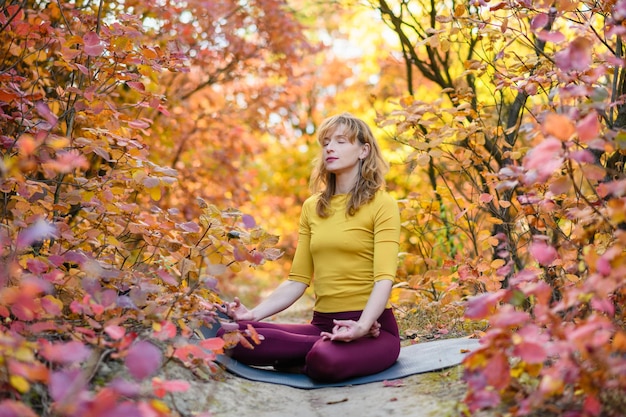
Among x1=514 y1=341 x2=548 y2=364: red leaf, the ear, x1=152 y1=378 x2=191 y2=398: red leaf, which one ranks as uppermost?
the ear

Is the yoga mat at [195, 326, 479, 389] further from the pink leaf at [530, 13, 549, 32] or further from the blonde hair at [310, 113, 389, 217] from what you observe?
the pink leaf at [530, 13, 549, 32]

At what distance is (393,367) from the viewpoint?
285 centimetres

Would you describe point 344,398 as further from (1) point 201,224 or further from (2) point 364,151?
(2) point 364,151

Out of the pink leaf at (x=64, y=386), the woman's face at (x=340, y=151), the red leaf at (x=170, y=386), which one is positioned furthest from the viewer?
the woman's face at (x=340, y=151)

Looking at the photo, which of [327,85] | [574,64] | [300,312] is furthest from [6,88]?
[327,85]

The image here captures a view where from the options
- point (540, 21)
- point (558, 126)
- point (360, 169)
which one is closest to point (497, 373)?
point (558, 126)

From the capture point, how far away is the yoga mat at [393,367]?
2686 millimetres

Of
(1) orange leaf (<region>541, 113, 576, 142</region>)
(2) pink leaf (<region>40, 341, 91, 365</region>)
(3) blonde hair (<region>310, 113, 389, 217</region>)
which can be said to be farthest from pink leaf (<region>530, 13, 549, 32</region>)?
(2) pink leaf (<region>40, 341, 91, 365</region>)

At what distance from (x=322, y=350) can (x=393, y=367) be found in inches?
14.7

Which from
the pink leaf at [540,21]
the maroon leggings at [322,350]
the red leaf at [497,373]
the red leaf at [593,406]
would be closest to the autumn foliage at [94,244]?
the maroon leggings at [322,350]

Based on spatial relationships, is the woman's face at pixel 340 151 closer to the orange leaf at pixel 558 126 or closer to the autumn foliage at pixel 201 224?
the autumn foliage at pixel 201 224

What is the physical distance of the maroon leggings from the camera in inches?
105

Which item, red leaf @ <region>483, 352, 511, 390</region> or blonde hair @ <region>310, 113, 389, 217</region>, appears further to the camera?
blonde hair @ <region>310, 113, 389, 217</region>

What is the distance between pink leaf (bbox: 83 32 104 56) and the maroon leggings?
4.05ft
